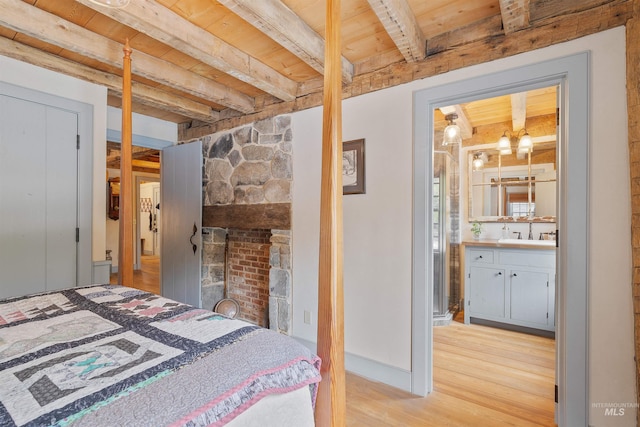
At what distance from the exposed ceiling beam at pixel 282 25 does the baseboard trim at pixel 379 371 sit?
2238 mm

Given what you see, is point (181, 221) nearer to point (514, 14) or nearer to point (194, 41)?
point (194, 41)

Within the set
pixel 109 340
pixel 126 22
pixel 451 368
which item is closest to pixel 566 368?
pixel 451 368

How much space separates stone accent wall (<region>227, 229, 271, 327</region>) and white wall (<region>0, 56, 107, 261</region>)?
1307 millimetres

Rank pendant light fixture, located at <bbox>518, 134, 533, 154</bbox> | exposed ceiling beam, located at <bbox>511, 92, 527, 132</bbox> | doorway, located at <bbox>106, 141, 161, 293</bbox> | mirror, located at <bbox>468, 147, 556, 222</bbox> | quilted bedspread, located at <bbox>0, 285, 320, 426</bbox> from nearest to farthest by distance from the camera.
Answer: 1. quilted bedspread, located at <bbox>0, 285, 320, 426</bbox>
2. exposed ceiling beam, located at <bbox>511, 92, 527, 132</bbox>
3. pendant light fixture, located at <bbox>518, 134, 533, 154</bbox>
4. mirror, located at <bbox>468, 147, 556, 222</bbox>
5. doorway, located at <bbox>106, 141, 161, 293</bbox>

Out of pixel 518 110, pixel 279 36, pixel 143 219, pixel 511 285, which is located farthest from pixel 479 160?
pixel 143 219

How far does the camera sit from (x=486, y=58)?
1853 mm

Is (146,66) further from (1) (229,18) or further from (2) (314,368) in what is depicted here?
(2) (314,368)

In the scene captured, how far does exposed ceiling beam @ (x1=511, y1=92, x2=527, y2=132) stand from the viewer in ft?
8.94

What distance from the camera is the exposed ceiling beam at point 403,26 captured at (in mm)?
1565

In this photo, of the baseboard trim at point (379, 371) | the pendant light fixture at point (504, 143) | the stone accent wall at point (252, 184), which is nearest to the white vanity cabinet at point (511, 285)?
the pendant light fixture at point (504, 143)

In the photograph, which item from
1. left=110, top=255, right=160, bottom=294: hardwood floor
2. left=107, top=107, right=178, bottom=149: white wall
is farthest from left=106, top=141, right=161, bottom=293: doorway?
left=107, top=107, right=178, bottom=149: white wall

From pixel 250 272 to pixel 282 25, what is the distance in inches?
98.4

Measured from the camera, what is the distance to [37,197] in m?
2.28

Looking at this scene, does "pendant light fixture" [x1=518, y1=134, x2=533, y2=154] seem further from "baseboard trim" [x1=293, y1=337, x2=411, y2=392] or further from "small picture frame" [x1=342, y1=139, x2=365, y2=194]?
"baseboard trim" [x1=293, y1=337, x2=411, y2=392]
